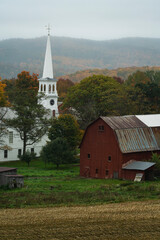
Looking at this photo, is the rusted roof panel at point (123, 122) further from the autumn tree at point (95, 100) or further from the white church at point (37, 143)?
the white church at point (37, 143)

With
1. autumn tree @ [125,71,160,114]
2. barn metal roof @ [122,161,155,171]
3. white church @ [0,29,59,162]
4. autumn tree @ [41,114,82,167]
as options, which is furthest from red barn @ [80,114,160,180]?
autumn tree @ [125,71,160,114]

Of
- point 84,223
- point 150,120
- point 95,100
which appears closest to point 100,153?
point 150,120

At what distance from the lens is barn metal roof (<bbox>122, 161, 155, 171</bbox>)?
4912cm

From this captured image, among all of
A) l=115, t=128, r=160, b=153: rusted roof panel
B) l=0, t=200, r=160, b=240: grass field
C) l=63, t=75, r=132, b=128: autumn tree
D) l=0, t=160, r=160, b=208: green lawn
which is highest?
l=63, t=75, r=132, b=128: autumn tree

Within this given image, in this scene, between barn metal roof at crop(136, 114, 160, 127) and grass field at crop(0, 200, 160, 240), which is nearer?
grass field at crop(0, 200, 160, 240)

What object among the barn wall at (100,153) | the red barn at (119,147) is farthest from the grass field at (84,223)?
→ the barn wall at (100,153)

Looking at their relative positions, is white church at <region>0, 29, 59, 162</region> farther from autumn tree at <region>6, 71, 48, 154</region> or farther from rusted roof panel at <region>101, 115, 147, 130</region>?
rusted roof panel at <region>101, 115, 147, 130</region>

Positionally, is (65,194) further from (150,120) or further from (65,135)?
(65,135)

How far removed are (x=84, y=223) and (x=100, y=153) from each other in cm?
2771

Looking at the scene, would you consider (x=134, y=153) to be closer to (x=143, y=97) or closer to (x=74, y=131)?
(x=74, y=131)

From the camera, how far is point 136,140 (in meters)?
Result: 53.0

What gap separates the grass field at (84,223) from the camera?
23516 millimetres

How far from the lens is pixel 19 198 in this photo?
34.9m

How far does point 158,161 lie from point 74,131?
20884 millimetres
